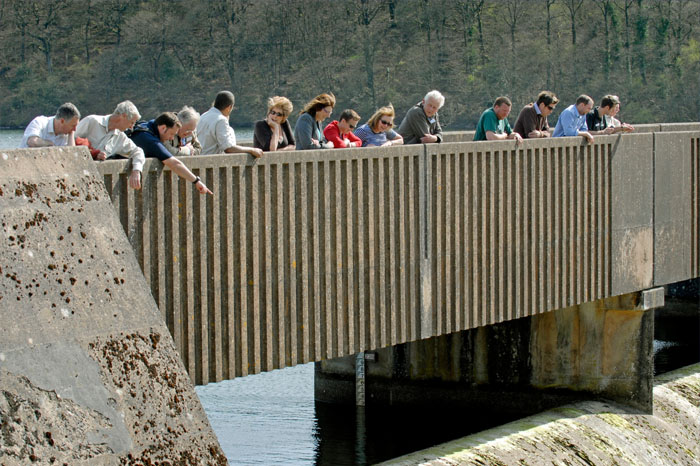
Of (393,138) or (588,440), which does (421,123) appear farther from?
(588,440)

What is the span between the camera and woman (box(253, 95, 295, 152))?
10484mm

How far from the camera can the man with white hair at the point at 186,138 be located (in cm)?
901

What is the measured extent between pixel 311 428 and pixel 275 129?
390 inches

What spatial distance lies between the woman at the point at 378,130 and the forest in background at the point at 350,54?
60962 millimetres

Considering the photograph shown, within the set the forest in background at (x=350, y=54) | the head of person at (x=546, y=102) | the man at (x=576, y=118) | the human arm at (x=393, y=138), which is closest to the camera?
the human arm at (x=393, y=138)

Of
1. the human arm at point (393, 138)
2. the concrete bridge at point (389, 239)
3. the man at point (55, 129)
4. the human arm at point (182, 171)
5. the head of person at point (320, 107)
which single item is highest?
the head of person at point (320, 107)

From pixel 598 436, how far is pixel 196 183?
850 cm

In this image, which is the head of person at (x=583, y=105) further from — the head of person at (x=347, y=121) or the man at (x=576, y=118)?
the head of person at (x=347, y=121)

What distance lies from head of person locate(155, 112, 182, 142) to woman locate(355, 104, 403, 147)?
364 cm

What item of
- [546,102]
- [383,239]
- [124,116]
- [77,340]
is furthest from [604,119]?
[77,340]

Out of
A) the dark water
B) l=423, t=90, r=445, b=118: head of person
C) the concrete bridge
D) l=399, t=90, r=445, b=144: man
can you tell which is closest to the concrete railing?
the concrete bridge

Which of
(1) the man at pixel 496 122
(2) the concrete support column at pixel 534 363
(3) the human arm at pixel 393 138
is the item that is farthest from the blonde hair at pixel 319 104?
(2) the concrete support column at pixel 534 363

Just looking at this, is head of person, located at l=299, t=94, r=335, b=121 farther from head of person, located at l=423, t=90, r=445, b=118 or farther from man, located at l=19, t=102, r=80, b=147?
man, located at l=19, t=102, r=80, b=147

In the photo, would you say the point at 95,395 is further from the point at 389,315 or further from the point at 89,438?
the point at 389,315
